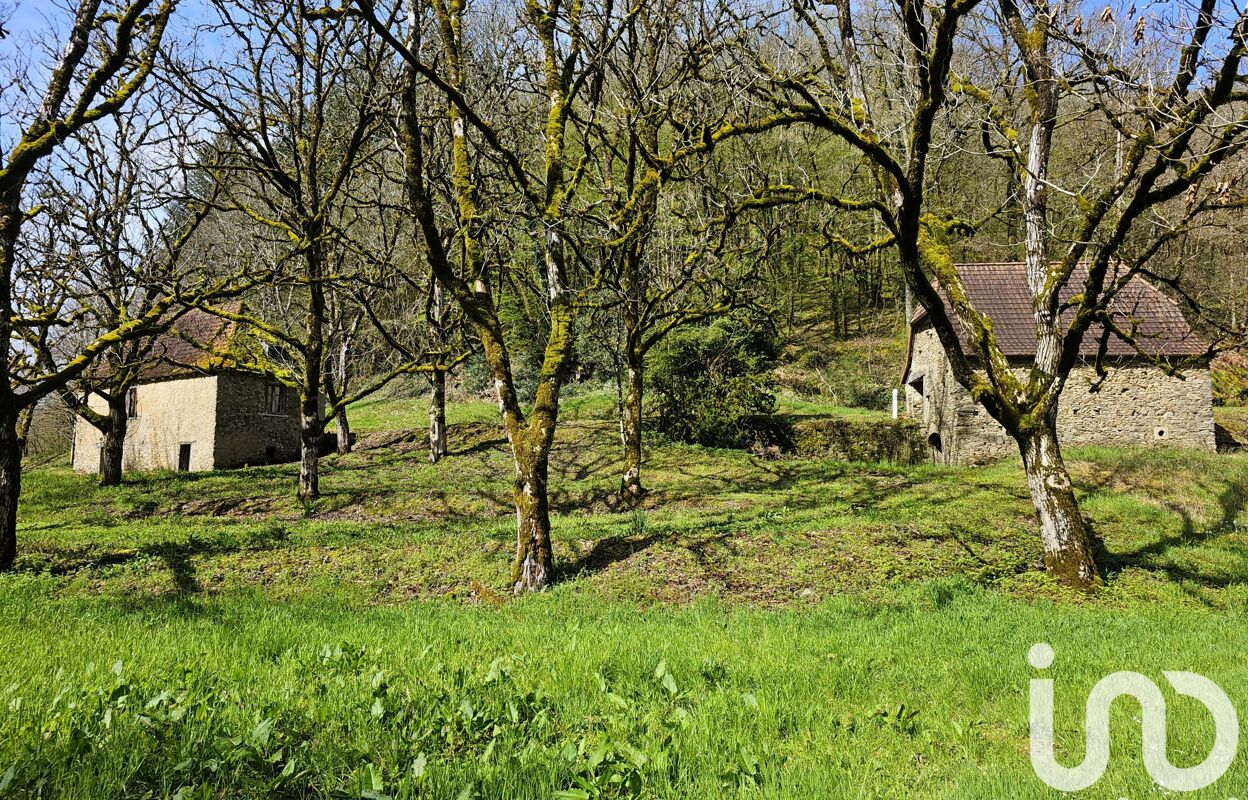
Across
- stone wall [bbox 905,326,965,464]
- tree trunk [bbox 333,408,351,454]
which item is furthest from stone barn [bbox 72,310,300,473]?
stone wall [bbox 905,326,965,464]

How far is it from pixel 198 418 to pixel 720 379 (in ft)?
73.4

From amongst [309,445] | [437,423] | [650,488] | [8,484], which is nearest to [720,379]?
[650,488]

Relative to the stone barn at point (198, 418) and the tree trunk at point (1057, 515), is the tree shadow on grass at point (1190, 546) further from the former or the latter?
the stone barn at point (198, 418)

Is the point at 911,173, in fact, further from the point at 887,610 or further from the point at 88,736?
the point at 88,736

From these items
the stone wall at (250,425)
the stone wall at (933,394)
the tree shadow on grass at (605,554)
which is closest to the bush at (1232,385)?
the stone wall at (933,394)

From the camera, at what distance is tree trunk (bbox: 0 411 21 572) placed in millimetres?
9914

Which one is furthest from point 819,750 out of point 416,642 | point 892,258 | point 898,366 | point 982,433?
point 892,258

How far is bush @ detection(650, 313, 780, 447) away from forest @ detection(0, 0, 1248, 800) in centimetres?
15

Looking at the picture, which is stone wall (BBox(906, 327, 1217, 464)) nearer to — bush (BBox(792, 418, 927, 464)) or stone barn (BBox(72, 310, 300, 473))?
bush (BBox(792, 418, 927, 464))

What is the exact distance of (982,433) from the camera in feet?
71.5

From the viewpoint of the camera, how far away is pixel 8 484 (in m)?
10.1

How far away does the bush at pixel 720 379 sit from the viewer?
953 inches

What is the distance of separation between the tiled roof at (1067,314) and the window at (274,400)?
1141 inches

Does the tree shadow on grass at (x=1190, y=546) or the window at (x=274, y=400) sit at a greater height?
the window at (x=274, y=400)
